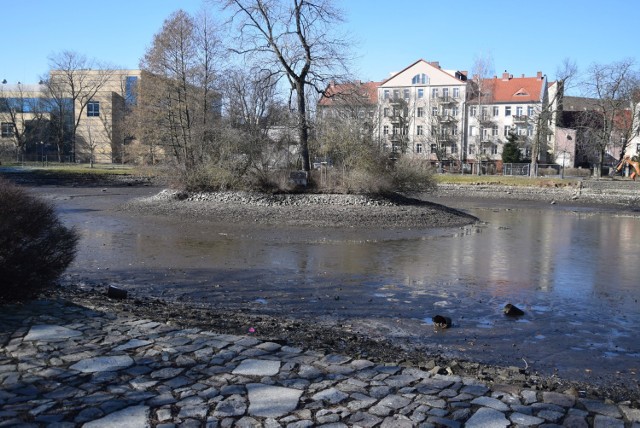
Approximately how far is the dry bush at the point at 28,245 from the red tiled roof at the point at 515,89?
80494 millimetres

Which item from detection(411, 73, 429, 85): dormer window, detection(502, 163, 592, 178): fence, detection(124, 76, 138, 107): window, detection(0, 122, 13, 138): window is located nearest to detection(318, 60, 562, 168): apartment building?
detection(411, 73, 429, 85): dormer window

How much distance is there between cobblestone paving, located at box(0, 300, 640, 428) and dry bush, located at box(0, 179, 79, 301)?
39.0 inches

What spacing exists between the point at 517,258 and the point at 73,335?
14.2 m

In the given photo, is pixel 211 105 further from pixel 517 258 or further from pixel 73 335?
pixel 73 335

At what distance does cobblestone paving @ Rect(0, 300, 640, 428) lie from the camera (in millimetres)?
4352

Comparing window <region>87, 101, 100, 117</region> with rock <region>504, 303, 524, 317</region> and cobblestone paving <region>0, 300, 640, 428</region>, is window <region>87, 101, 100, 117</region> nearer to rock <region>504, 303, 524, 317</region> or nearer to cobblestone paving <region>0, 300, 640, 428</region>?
rock <region>504, 303, 524, 317</region>

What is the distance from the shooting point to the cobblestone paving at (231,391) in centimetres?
435

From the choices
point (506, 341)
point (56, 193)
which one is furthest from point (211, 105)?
point (506, 341)

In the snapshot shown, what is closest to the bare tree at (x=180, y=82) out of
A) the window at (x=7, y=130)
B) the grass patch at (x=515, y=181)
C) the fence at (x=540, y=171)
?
the grass patch at (x=515, y=181)

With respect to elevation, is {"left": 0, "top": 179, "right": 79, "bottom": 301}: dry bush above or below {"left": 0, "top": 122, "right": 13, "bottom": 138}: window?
below

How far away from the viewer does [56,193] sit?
41469mm

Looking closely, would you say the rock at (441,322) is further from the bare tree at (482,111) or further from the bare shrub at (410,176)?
the bare tree at (482,111)

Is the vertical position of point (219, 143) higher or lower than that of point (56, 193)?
higher

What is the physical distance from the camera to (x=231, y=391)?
4.85 metres
